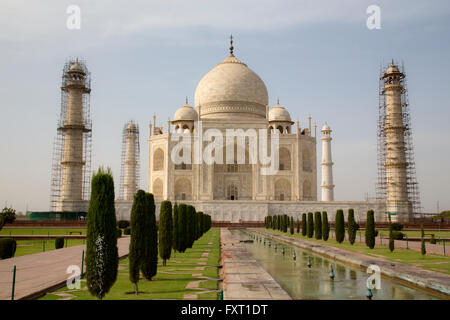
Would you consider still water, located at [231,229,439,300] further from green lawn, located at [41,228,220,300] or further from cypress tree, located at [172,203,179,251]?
cypress tree, located at [172,203,179,251]

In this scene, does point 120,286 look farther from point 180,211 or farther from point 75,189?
point 75,189

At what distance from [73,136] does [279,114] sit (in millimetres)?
16782

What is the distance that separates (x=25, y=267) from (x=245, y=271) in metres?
4.76

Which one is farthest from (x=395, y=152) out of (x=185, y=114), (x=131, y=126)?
(x=131, y=126)

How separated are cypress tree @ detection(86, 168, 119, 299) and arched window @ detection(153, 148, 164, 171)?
2992 cm

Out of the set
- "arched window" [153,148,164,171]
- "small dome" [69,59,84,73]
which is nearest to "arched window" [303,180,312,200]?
"arched window" [153,148,164,171]

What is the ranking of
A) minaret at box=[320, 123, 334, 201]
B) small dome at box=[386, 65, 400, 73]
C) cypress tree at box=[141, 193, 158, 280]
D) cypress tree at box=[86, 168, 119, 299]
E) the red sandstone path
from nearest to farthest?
cypress tree at box=[86, 168, 119, 299] → the red sandstone path → cypress tree at box=[141, 193, 158, 280] → small dome at box=[386, 65, 400, 73] → minaret at box=[320, 123, 334, 201]

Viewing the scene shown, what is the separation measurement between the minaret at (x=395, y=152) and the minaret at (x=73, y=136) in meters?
21.3

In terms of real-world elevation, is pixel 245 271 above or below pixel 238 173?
below

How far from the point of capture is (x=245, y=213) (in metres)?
30.3

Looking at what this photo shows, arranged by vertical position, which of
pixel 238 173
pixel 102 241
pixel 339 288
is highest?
pixel 238 173

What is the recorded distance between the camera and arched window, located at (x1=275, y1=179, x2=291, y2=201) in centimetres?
3497

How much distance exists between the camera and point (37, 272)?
8.66m
